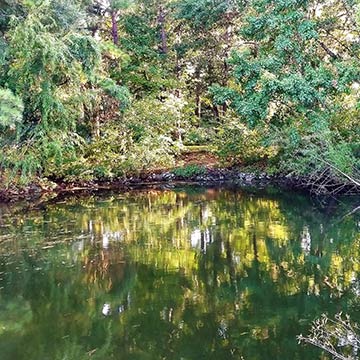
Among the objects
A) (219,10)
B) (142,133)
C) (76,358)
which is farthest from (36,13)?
(76,358)

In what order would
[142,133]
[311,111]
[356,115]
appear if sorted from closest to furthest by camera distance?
[311,111]
[356,115]
[142,133]

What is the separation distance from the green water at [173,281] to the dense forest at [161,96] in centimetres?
248

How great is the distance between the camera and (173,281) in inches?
238

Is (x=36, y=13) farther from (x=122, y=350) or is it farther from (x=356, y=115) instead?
(x=122, y=350)

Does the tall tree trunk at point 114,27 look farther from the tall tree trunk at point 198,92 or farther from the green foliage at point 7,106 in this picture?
the green foliage at point 7,106

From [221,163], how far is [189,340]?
38.8 feet

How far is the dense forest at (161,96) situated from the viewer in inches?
457

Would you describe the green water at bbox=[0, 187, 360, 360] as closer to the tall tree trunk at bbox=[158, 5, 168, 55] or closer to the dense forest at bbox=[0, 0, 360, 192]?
the dense forest at bbox=[0, 0, 360, 192]

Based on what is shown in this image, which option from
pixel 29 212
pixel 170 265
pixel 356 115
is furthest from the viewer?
pixel 356 115

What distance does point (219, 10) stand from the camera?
52.4ft

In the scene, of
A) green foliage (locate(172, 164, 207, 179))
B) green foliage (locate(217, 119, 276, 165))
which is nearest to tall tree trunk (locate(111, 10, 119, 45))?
green foliage (locate(217, 119, 276, 165))

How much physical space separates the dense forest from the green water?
2.48m

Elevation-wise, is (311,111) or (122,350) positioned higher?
(311,111)

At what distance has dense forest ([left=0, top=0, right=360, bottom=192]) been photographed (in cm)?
1161
